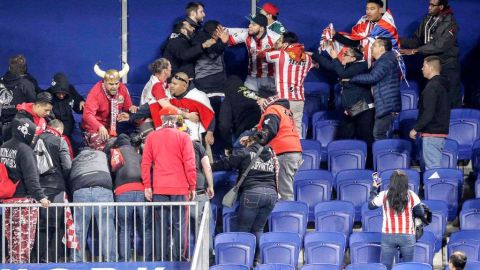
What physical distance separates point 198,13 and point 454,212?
398 cm

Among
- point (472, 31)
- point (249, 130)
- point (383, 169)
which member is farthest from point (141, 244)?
point (472, 31)

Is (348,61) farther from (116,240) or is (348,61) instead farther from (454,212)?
(116,240)

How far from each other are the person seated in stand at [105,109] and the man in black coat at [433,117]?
3.22 metres

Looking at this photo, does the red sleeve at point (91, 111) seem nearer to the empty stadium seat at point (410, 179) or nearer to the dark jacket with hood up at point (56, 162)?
the dark jacket with hood up at point (56, 162)

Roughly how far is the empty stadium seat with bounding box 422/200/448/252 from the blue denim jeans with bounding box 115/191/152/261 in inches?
114

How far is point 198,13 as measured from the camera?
57.4 ft

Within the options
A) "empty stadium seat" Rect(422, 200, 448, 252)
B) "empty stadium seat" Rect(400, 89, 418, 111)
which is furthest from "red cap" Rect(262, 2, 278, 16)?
"empty stadium seat" Rect(422, 200, 448, 252)

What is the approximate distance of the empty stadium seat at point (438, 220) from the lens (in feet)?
49.9

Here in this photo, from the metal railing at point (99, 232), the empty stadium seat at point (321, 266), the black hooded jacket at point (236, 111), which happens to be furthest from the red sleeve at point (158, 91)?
the empty stadium seat at point (321, 266)

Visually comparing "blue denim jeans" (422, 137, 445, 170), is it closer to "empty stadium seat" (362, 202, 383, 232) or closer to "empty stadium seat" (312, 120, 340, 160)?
"empty stadium seat" (362, 202, 383, 232)

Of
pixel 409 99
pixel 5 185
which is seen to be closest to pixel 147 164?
pixel 5 185

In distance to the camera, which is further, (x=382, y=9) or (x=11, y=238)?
(x=382, y=9)

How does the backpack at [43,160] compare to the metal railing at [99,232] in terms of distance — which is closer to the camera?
the metal railing at [99,232]

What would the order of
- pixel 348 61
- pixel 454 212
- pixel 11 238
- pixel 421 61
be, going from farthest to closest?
pixel 421 61 → pixel 348 61 → pixel 454 212 → pixel 11 238
